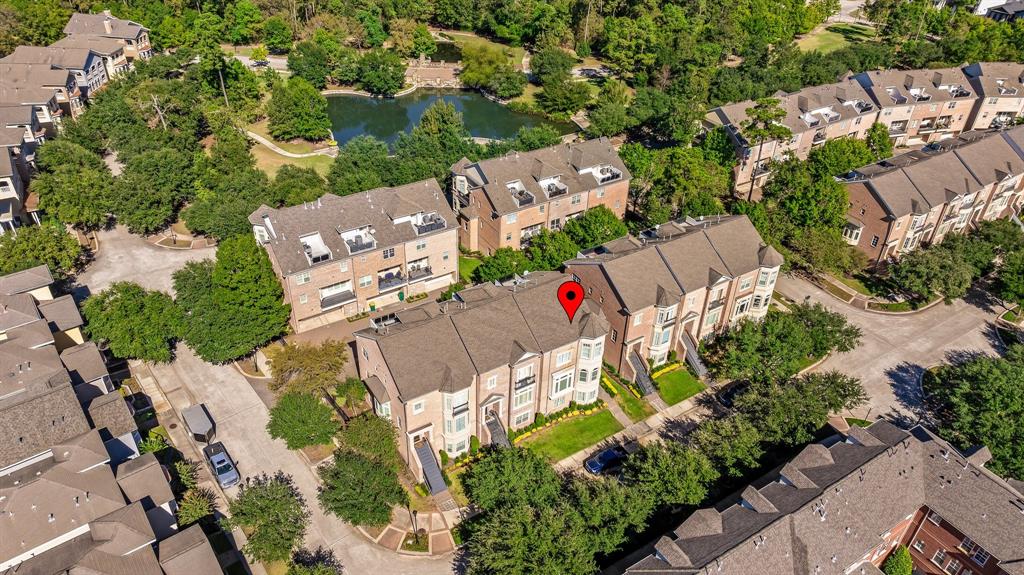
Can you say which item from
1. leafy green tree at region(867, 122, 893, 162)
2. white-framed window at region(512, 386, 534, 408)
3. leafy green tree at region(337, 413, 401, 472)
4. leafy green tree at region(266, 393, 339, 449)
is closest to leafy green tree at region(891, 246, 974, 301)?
leafy green tree at region(867, 122, 893, 162)

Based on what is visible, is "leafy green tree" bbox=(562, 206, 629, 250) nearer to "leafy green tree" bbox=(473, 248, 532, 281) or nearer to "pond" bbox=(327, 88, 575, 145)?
"leafy green tree" bbox=(473, 248, 532, 281)

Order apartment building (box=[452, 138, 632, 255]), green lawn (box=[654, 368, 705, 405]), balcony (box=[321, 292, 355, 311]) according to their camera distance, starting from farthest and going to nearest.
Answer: apartment building (box=[452, 138, 632, 255]), balcony (box=[321, 292, 355, 311]), green lawn (box=[654, 368, 705, 405])

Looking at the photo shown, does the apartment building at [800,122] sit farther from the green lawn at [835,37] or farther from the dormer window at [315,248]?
the green lawn at [835,37]

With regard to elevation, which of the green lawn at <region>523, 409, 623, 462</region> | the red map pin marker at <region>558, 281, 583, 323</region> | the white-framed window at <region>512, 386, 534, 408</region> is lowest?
the green lawn at <region>523, 409, 623, 462</region>

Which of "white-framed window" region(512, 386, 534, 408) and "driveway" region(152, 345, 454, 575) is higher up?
"white-framed window" region(512, 386, 534, 408)

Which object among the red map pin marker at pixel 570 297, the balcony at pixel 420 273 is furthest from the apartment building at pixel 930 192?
the balcony at pixel 420 273

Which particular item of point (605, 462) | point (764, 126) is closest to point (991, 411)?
point (605, 462)

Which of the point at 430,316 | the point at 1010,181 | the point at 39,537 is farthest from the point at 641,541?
the point at 1010,181

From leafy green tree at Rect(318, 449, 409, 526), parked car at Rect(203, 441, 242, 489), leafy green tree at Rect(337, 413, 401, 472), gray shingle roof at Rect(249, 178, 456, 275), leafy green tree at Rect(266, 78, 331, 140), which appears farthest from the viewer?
leafy green tree at Rect(266, 78, 331, 140)
